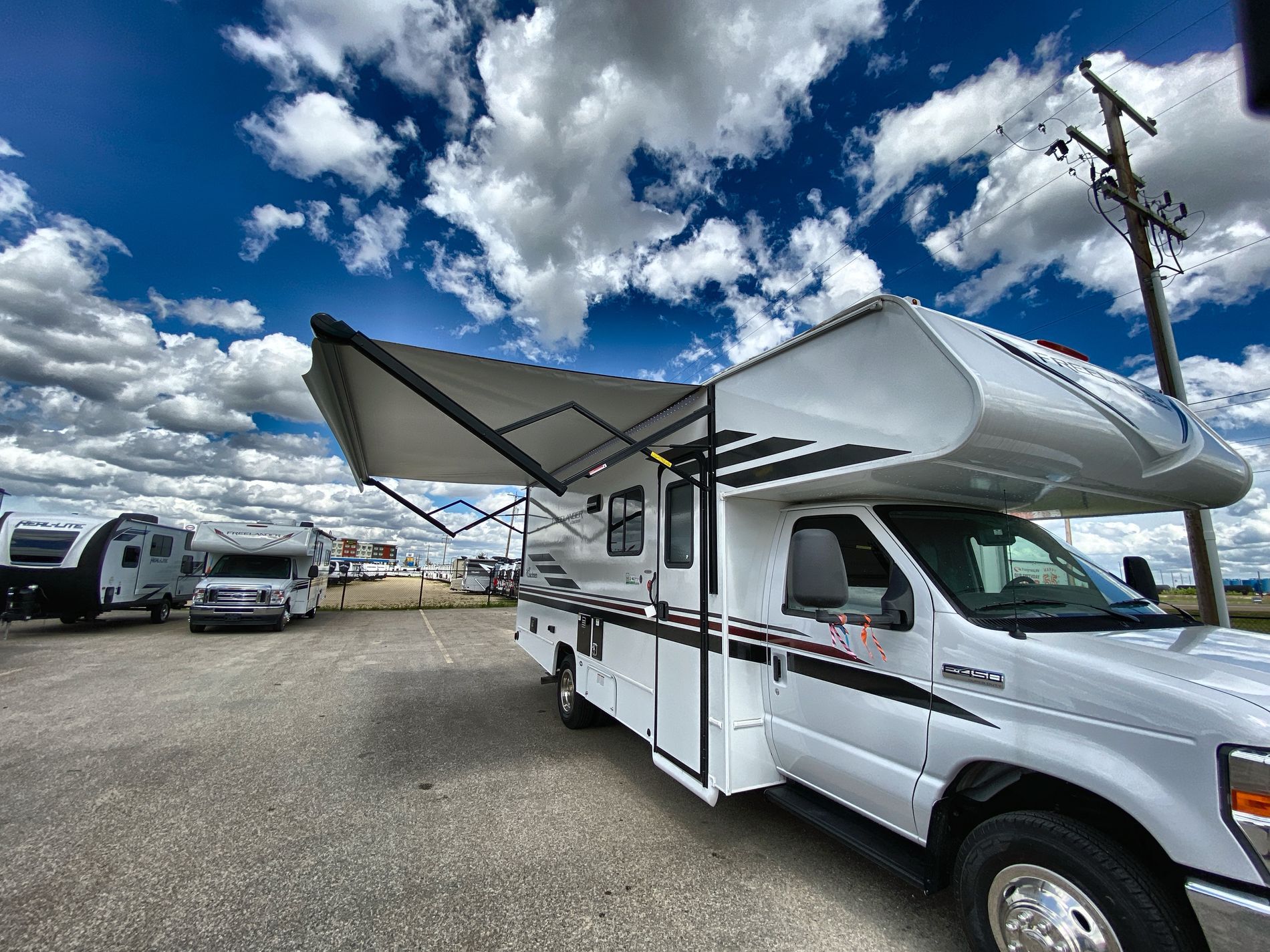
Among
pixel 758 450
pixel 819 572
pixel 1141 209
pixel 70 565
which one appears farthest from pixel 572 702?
pixel 70 565

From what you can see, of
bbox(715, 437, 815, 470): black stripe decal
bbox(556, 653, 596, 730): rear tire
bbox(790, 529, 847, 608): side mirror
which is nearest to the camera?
bbox(790, 529, 847, 608): side mirror

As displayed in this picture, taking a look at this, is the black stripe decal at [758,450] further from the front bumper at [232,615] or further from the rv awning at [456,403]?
the front bumper at [232,615]

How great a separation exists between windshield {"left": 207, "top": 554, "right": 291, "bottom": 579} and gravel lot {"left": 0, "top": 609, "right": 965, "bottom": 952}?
770cm

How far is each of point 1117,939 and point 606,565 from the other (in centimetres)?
414

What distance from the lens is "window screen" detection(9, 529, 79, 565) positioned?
12.7 metres

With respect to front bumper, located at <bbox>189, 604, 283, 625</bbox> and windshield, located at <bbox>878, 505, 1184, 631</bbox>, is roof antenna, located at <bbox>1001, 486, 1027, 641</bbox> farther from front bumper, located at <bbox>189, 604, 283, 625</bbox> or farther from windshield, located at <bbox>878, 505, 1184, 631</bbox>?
front bumper, located at <bbox>189, 604, 283, 625</bbox>

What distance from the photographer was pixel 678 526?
4.42 metres

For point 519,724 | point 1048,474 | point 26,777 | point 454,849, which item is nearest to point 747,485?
point 1048,474

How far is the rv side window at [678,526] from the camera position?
425 centimetres

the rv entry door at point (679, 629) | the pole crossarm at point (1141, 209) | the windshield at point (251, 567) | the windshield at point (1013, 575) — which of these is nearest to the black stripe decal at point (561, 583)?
the rv entry door at point (679, 629)

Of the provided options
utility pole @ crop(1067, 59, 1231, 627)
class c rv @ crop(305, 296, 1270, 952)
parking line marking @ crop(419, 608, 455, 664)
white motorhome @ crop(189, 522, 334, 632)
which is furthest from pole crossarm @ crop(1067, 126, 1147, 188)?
white motorhome @ crop(189, 522, 334, 632)

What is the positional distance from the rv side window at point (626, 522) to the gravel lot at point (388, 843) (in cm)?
195

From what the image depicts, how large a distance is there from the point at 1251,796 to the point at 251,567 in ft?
57.8

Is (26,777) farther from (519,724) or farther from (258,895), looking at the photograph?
(519,724)
